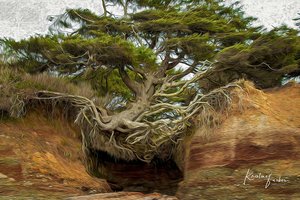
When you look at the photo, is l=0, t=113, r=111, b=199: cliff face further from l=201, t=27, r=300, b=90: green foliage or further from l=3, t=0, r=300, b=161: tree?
l=201, t=27, r=300, b=90: green foliage

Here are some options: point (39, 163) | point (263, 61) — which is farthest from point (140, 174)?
point (263, 61)

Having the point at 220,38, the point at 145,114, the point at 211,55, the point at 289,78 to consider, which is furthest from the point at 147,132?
the point at 289,78

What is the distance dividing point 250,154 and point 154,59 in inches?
140

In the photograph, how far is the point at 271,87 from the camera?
44.4 feet

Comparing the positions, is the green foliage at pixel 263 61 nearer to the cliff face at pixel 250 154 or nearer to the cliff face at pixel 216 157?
the cliff face at pixel 216 157

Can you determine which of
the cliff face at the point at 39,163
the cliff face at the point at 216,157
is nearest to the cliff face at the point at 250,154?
the cliff face at the point at 216,157

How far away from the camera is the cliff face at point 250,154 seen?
952 cm

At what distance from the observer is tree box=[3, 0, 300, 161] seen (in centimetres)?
1173

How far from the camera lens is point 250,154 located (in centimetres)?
1009

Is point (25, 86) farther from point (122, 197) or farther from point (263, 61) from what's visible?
point (263, 61)

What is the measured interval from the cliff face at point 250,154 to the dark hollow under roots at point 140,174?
2962 millimetres

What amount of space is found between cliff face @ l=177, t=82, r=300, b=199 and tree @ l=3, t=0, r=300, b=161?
2.50 ft

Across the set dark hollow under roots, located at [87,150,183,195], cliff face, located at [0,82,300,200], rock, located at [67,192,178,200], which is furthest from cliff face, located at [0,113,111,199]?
dark hollow under roots, located at [87,150,183,195]

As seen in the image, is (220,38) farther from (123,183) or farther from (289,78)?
(123,183)
